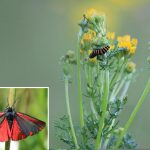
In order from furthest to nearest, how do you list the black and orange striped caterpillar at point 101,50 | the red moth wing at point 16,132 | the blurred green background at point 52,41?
the blurred green background at point 52,41
the red moth wing at point 16,132
the black and orange striped caterpillar at point 101,50


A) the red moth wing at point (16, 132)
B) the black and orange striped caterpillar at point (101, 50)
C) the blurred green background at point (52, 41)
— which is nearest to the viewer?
the black and orange striped caterpillar at point (101, 50)

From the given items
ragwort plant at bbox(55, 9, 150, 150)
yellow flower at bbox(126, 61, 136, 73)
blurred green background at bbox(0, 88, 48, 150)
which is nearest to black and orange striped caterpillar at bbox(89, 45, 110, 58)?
ragwort plant at bbox(55, 9, 150, 150)

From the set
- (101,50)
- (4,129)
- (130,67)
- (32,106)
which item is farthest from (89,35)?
(4,129)

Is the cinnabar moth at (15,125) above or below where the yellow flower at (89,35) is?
below

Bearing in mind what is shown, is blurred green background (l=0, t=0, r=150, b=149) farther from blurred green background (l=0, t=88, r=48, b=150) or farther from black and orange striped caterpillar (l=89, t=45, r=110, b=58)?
black and orange striped caterpillar (l=89, t=45, r=110, b=58)

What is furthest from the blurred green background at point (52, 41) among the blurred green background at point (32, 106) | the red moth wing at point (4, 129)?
the red moth wing at point (4, 129)

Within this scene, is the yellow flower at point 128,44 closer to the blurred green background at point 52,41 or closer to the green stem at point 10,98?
the blurred green background at point 52,41

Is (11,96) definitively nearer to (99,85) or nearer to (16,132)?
(16,132)
